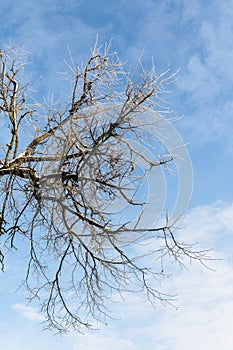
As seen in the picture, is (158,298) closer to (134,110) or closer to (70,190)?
(70,190)

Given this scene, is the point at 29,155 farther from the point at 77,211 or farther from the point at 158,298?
the point at 158,298

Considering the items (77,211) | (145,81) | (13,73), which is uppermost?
(13,73)

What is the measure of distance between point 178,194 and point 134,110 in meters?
1.26

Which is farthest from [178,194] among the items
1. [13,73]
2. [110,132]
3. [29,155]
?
[13,73]

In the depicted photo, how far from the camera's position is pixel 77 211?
678cm

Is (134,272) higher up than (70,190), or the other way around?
(70,190)

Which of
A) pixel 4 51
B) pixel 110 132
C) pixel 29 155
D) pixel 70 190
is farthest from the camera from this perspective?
pixel 4 51

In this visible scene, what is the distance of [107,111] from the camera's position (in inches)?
235

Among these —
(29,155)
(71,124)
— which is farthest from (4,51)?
(71,124)

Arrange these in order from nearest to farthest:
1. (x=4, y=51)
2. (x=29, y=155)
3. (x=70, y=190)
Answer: (x=70, y=190) → (x=29, y=155) → (x=4, y=51)

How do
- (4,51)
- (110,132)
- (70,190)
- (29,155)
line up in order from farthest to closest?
(4,51), (29,155), (70,190), (110,132)

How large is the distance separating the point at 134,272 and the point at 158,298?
0.51 meters

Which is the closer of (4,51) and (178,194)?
(178,194)

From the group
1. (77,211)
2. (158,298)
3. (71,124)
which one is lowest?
(158,298)
